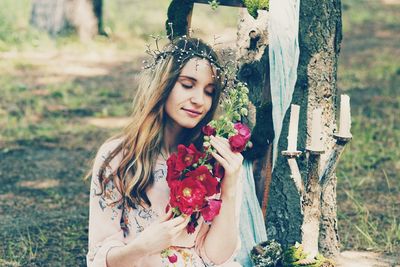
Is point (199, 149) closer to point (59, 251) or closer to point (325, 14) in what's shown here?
point (325, 14)

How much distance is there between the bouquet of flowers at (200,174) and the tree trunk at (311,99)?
895mm

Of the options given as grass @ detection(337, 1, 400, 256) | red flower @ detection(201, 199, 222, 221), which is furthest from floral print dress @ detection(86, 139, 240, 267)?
grass @ detection(337, 1, 400, 256)

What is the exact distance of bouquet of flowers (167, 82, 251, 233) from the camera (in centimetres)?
294

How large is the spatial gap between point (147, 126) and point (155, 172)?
19 cm

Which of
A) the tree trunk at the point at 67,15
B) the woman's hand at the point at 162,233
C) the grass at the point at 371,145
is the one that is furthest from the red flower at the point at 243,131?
the tree trunk at the point at 67,15

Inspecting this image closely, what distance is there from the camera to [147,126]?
3254 millimetres

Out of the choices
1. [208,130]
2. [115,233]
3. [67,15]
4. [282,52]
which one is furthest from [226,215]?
[67,15]

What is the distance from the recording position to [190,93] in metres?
3.21

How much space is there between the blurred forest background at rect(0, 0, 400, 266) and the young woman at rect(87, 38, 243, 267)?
20.0 inches

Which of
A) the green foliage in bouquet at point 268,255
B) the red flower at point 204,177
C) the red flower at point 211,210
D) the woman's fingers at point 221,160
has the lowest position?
the green foliage in bouquet at point 268,255

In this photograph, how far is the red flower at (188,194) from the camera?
2930mm

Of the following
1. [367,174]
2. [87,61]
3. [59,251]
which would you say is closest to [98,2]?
[87,61]

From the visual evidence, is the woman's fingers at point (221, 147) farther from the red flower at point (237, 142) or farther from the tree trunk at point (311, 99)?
the tree trunk at point (311, 99)

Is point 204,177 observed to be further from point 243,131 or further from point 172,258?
point 172,258
